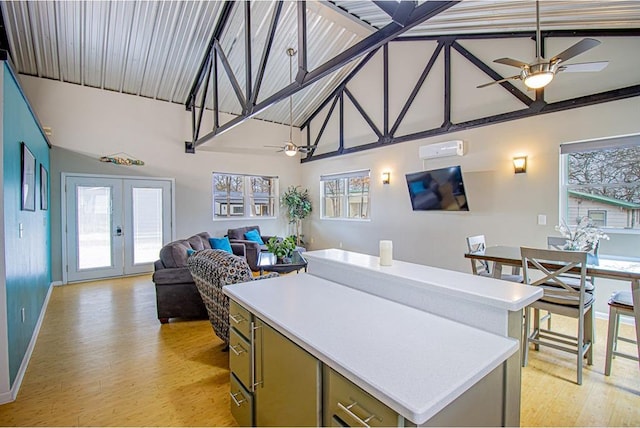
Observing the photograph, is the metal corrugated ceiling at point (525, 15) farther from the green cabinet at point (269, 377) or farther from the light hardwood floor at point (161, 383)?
the green cabinet at point (269, 377)

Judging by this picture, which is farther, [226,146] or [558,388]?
[226,146]

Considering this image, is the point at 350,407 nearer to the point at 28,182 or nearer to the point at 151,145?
the point at 28,182

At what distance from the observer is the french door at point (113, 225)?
593cm

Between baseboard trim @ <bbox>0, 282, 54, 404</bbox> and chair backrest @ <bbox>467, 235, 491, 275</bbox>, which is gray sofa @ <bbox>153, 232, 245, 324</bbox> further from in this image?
chair backrest @ <bbox>467, 235, 491, 275</bbox>

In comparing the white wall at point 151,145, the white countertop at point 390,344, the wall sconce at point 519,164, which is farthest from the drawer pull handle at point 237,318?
the white wall at point 151,145

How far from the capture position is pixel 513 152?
15.2 feet

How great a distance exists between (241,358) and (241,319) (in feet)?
0.78

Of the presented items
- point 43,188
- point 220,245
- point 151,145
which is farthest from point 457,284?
point 151,145

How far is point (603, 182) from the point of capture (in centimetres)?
399

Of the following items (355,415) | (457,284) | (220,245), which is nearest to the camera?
(355,415)

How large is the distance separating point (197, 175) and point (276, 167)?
2139mm

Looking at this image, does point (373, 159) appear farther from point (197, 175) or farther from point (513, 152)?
point (197, 175)

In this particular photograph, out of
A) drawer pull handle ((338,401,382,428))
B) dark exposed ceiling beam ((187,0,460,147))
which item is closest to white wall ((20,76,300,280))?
dark exposed ceiling beam ((187,0,460,147))

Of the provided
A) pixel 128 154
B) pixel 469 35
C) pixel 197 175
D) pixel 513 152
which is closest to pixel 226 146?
pixel 197 175
